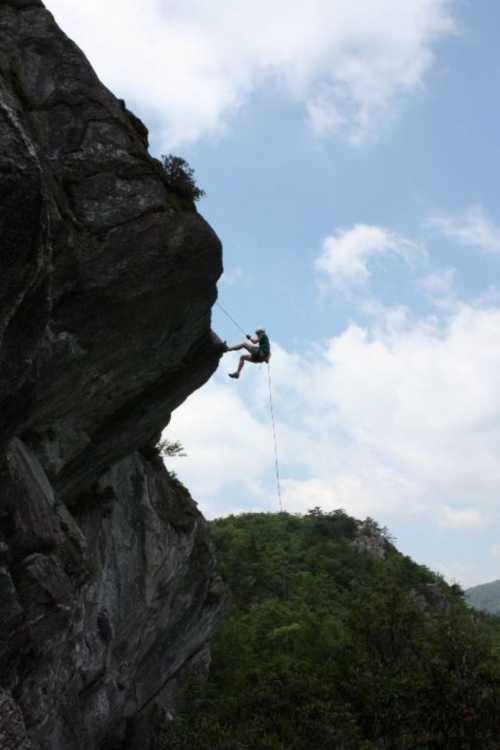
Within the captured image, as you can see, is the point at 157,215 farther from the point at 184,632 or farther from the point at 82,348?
the point at 184,632

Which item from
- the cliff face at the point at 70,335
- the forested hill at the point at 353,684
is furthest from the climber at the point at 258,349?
the forested hill at the point at 353,684

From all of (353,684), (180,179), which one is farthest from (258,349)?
(353,684)

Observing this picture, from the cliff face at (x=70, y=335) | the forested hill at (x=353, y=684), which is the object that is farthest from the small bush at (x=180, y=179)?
the forested hill at (x=353, y=684)

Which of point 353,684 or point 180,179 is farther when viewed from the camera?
point 353,684

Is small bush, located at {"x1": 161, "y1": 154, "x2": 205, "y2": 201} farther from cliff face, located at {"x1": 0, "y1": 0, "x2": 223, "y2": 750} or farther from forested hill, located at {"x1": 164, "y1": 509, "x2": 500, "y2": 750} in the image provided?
forested hill, located at {"x1": 164, "y1": 509, "x2": 500, "y2": 750}

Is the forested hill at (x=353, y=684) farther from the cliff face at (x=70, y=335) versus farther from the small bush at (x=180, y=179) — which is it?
the small bush at (x=180, y=179)

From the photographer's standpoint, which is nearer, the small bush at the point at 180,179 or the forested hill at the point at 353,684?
the small bush at the point at 180,179

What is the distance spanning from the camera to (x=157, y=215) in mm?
17297

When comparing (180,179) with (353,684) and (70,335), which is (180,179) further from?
(353,684)

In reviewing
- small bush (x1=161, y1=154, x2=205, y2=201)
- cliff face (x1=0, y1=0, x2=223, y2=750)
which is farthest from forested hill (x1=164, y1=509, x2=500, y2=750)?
small bush (x1=161, y1=154, x2=205, y2=201)

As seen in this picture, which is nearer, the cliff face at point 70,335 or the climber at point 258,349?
the cliff face at point 70,335

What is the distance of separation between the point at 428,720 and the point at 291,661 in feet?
39.5

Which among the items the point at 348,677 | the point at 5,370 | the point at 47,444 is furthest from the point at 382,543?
the point at 5,370

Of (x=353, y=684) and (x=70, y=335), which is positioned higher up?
(x=353, y=684)
